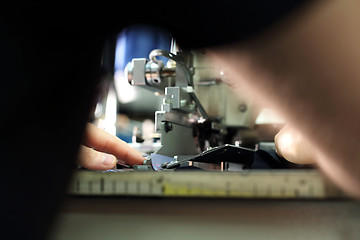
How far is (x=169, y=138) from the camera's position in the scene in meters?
0.95

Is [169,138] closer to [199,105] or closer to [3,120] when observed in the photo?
[199,105]

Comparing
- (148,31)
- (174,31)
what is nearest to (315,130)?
(174,31)

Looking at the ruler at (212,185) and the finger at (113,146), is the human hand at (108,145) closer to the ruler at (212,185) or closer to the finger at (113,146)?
the finger at (113,146)

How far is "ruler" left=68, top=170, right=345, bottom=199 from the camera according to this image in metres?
0.45

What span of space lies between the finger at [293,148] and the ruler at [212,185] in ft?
0.46

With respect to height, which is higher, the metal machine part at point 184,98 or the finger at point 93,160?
the metal machine part at point 184,98

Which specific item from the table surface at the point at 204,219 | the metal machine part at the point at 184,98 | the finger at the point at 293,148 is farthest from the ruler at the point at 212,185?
the metal machine part at the point at 184,98

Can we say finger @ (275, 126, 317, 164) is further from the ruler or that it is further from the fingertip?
the fingertip

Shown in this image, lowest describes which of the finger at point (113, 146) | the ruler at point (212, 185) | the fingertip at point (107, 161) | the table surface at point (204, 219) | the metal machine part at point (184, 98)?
the table surface at point (204, 219)

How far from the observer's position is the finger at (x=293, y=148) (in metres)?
0.62

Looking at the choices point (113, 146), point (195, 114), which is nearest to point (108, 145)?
point (113, 146)

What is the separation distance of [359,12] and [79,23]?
1.24 feet

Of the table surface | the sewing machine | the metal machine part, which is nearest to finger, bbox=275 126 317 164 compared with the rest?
the sewing machine

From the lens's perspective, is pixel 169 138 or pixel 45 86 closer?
pixel 45 86
